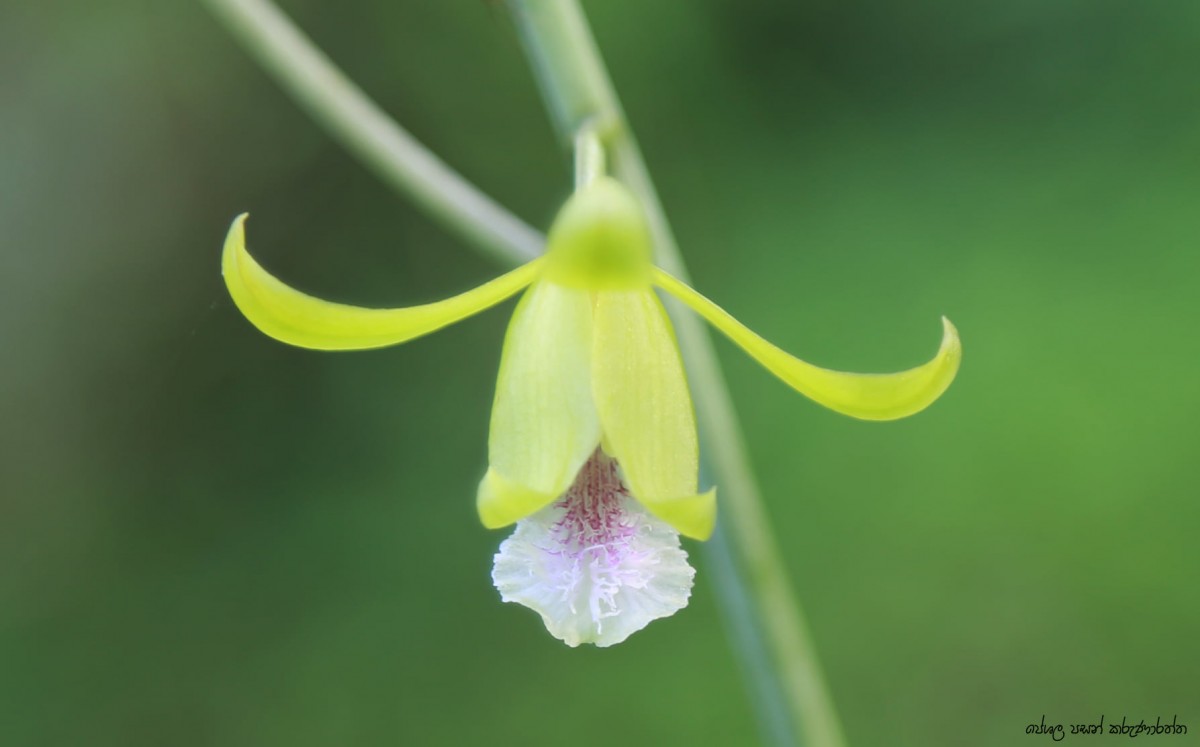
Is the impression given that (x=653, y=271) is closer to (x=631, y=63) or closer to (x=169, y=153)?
(x=631, y=63)

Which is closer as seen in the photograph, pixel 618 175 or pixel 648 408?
pixel 648 408

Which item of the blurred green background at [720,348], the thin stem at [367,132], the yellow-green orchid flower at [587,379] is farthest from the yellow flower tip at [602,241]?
the blurred green background at [720,348]

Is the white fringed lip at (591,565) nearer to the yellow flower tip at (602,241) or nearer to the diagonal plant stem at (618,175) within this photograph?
the diagonal plant stem at (618,175)

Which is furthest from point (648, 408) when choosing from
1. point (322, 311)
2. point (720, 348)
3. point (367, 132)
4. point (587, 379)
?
point (720, 348)

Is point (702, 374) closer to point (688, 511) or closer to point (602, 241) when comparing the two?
point (688, 511)

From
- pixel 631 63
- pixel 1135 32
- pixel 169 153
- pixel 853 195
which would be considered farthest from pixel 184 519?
pixel 1135 32
